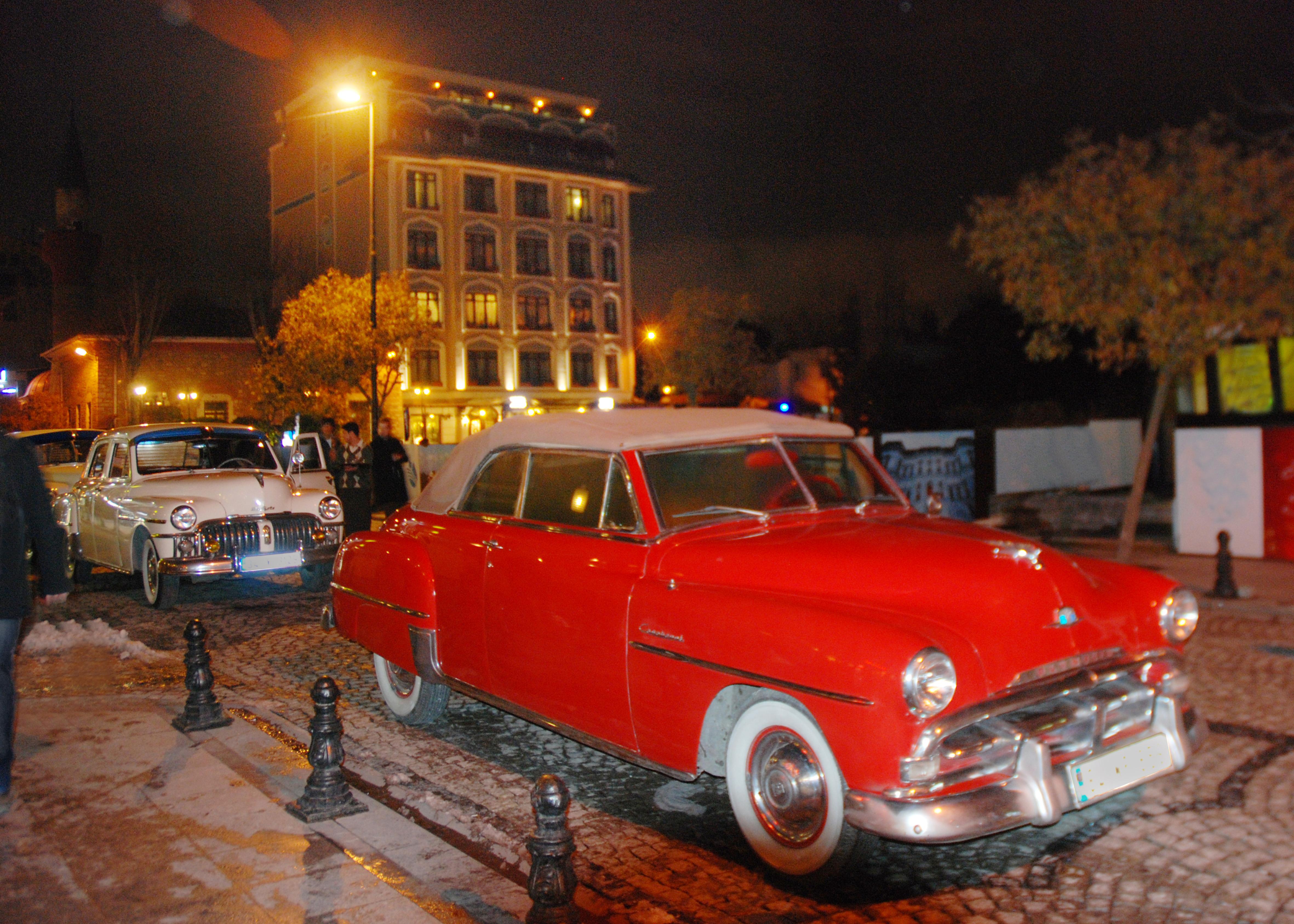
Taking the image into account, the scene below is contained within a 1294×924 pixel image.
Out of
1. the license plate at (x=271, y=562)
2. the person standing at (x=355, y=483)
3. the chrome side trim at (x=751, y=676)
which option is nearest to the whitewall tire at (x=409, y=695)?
the chrome side trim at (x=751, y=676)

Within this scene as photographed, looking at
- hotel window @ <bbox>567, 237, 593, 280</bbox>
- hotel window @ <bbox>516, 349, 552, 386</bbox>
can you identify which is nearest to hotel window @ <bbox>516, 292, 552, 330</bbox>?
hotel window @ <bbox>516, 349, 552, 386</bbox>

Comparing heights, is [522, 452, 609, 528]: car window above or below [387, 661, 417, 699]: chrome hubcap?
above

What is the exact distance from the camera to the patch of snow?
27.9 feet

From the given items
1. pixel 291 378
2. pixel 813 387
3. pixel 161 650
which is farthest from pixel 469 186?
pixel 161 650

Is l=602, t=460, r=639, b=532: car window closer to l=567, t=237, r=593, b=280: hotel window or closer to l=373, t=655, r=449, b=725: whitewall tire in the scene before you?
l=373, t=655, r=449, b=725: whitewall tire

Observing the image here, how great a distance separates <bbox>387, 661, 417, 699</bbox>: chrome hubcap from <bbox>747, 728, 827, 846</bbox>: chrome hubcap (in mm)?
2889

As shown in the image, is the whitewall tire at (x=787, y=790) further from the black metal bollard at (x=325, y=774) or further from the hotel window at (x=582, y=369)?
the hotel window at (x=582, y=369)

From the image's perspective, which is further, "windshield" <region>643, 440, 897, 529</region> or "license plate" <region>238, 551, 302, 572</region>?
"license plate" <region>238, 551, 302, 572</region>

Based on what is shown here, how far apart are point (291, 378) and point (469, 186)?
19096mm

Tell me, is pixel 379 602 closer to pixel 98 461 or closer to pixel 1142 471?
pixel 98 461

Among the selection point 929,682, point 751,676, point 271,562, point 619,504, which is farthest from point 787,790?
point 271,562

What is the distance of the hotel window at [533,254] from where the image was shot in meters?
56.4

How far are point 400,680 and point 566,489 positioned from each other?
2.11 m

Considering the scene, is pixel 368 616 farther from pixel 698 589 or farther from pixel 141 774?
pixel 698 589
